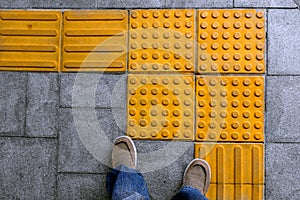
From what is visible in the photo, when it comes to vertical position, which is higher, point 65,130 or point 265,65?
point 265,65

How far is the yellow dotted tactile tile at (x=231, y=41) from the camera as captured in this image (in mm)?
2420

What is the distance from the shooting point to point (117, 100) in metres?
2.47

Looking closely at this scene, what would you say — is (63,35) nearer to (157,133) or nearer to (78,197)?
(157,133)

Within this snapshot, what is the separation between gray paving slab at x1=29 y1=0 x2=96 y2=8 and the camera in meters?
2.51

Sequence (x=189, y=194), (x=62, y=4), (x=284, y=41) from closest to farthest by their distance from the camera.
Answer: (x=189, y=194)
(x=284, y=41)
(x=62, y=4)

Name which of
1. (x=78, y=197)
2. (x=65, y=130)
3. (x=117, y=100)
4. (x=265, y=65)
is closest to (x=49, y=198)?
(x=78, y=197)

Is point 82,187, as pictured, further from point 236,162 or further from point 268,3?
point 268,3

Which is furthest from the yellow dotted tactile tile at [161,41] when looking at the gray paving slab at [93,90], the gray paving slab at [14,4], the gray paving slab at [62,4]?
the gray paving slab at [14,4]

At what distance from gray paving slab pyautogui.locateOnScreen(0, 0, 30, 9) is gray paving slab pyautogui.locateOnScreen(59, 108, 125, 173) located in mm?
703

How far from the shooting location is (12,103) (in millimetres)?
2500

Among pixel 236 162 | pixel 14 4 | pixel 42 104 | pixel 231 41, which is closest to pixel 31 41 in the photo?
pixel 14 4

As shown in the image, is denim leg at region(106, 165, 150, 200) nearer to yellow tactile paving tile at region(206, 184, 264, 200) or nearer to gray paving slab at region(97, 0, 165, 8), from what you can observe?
yellow tactile paving tile at region(206, 184, 264, 200)

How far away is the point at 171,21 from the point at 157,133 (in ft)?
2.25

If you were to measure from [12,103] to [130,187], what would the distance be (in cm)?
90
